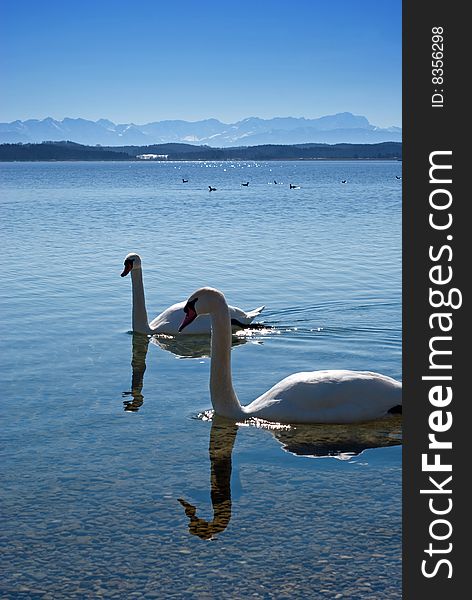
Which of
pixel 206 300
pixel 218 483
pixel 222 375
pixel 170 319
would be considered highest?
pixel 206 300

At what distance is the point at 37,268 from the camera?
2367cm

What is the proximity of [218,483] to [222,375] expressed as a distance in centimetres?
158

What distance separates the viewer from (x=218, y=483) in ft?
27.7

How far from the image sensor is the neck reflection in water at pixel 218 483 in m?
7.49

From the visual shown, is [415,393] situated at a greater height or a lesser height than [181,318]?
greater

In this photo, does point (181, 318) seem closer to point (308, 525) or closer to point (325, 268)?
point (308, 525)

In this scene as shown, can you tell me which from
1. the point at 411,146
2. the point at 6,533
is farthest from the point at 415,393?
the point at 6,533

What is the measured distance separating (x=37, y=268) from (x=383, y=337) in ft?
38.7

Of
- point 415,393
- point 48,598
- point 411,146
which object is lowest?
point 48,598

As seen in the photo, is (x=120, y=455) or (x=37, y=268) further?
(x=37, y=268)

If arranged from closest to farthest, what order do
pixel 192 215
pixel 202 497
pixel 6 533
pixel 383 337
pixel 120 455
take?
pixel 6 533
pixel 202 497
pixel 120 455
pixel 383 337
pixel 192 215

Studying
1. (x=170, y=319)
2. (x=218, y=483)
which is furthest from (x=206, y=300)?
(x=170, y=319)

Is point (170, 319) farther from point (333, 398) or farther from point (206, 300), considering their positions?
point (333, 398)

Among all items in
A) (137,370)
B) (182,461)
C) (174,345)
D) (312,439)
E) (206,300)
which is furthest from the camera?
(174,345)
